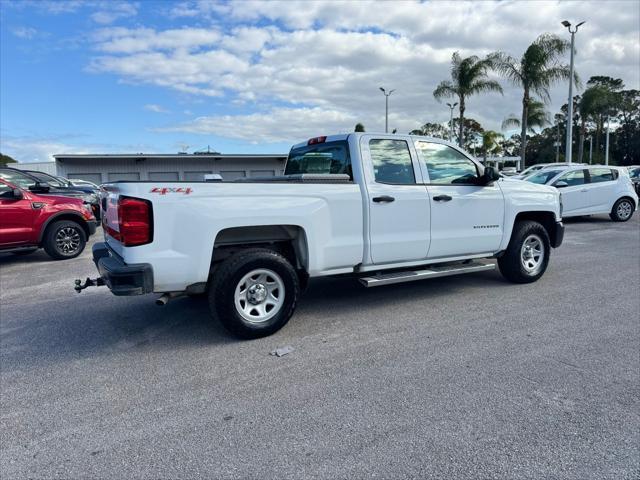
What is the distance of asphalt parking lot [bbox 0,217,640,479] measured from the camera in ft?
8.58

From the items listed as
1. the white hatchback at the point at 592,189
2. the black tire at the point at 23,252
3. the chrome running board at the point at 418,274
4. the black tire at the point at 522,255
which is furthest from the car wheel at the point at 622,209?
the black tire at the point at 23,252

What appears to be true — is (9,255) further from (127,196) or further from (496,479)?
(496,479)

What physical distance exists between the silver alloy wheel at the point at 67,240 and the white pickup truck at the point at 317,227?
16.2 ft

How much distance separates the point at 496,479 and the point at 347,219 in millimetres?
2812

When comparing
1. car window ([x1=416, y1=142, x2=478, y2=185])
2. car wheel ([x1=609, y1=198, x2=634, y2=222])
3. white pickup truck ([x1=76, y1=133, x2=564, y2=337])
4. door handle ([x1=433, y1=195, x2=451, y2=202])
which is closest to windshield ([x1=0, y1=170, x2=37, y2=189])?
white pickup truck ([x1=76, y1=133, x2=564, y2=337])

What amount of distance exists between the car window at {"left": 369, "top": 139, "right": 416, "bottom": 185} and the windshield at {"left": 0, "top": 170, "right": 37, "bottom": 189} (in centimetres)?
775

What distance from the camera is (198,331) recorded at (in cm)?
471

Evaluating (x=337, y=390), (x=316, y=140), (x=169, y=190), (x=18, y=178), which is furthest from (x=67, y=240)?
(x=337, y=390)

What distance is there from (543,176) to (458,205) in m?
9.14

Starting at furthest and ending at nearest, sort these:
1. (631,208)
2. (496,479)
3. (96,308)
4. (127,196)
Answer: (631,208) < (96,308) < (127,196) < (496,479)

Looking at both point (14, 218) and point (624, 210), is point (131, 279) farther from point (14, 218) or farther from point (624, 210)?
point (624, 210)

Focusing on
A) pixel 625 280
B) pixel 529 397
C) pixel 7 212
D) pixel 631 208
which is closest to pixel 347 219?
Result: pixel 529 397

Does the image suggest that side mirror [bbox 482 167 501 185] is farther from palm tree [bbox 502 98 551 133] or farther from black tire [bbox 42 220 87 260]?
palm tree [bbox 502 98 551 133]

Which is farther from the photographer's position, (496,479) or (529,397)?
(529,397)
